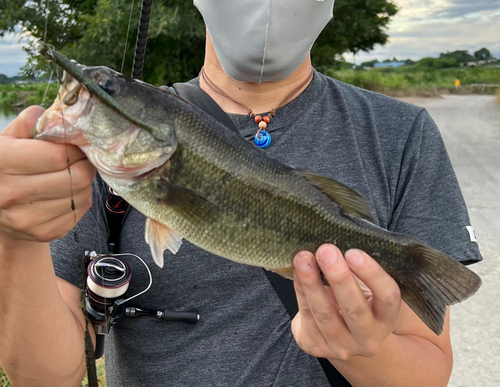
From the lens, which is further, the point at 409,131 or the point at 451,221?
the point at 409,131

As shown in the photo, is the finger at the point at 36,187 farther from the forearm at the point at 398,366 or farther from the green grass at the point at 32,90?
the forearm at the point at 398,366

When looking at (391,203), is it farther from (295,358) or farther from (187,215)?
(187,215)

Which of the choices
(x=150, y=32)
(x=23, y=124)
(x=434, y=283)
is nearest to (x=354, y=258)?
(x=434, y=283)

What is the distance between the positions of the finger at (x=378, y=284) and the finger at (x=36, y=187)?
0.82m

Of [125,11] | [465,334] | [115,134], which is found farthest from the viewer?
[125,11]

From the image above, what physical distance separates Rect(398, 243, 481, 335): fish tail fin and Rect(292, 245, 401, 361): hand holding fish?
88mm

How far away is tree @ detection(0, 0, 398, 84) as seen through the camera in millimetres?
7988

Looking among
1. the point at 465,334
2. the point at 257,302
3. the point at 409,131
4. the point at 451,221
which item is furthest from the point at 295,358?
the point at 465,334

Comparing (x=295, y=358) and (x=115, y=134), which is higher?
(x=115, y=134)

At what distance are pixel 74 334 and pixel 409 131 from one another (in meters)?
1.58

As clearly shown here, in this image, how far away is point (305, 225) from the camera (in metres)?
1.64

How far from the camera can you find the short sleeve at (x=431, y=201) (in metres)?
2.02

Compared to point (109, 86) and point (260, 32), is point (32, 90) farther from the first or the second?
point (109, 86)

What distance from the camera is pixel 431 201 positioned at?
207cm
